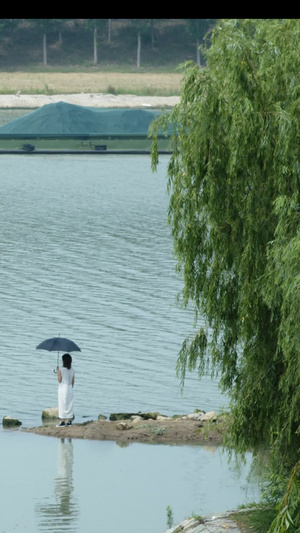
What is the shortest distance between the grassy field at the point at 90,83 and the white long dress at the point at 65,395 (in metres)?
91.0

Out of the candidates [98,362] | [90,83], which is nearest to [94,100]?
[90,83]

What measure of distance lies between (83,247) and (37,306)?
1255 cm

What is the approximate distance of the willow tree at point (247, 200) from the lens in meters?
11.5

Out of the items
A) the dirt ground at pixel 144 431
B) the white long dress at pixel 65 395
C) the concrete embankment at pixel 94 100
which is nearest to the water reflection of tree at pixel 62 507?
the dirt ground at pixel 144 431

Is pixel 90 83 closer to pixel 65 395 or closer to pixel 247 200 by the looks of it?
pixel 65 395

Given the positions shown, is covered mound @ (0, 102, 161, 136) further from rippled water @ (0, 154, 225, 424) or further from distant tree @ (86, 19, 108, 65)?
distant tree @ (86, 19, 108, 65)

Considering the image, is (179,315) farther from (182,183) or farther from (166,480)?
(182,183)

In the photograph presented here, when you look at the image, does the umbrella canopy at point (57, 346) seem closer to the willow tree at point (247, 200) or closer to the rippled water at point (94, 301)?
the rippled water at point (94, 301)

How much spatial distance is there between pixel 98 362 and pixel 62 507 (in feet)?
39.7

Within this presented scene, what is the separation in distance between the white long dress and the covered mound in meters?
61.6

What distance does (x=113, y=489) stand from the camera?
1530 cm

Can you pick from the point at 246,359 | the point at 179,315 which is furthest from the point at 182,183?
the point at 179,315

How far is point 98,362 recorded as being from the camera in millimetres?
26531

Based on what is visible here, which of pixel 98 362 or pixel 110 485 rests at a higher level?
pixel 110 485
